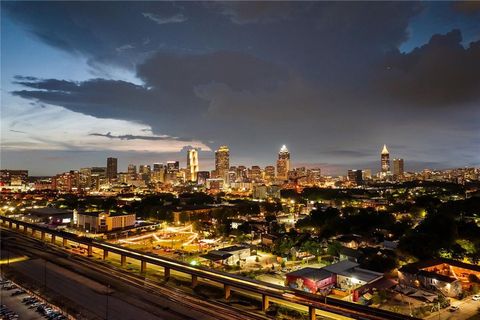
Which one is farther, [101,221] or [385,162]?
→ [385,162]

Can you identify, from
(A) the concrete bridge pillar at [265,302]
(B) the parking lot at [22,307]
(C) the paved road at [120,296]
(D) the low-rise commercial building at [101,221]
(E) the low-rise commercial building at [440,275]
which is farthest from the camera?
(D) the low-rise commercial building at [101,221]

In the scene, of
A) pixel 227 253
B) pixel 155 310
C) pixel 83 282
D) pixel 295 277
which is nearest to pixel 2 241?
pixel 83 282

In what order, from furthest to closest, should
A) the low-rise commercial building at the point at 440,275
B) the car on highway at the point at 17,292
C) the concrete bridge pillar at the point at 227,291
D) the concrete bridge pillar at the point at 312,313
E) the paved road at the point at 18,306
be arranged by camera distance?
1. the low-rise commercial building at the point at 440,275
2. the car on highway at the point at 17,292
3. the concrete bridge pillar at the point at 227,291
4. the paved road at the point at 18,306
5. the concrete bridge pillar at the point at 312,313

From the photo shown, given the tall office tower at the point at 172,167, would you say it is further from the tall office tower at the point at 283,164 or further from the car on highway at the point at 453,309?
the car on highway at the point at 453,309

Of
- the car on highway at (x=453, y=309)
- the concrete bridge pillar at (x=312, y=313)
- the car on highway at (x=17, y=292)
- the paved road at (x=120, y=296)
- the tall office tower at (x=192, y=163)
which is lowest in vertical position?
the car on highway at (x=453, y=309)

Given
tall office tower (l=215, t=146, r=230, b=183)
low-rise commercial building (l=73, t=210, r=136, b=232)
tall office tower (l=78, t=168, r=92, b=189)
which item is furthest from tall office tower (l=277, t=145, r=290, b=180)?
low-rise commercial building (l=73, t=210, r=136, b=232)

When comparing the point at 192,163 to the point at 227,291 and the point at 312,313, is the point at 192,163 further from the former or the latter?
the point at 312,313

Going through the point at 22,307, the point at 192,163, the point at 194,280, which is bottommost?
the point at 22,307

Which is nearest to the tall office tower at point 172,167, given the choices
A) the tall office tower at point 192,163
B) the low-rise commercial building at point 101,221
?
the tall office tower at point 192,163

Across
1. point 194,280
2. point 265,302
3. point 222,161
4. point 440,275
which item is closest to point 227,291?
point 265,302
